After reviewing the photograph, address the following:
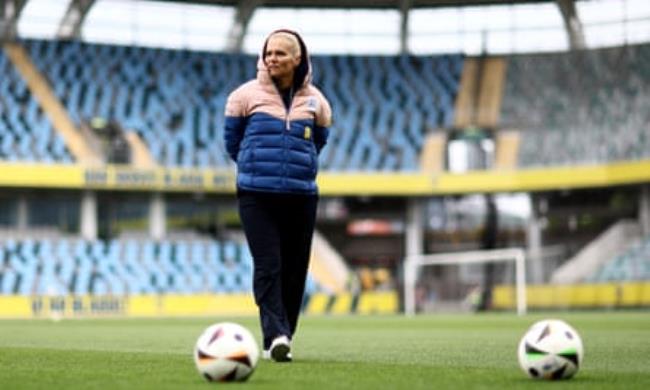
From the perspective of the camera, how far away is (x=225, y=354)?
634cm

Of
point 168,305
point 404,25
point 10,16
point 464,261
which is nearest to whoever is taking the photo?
point 168,305

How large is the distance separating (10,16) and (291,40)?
40.1m

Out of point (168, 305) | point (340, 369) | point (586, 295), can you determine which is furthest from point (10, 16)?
point (340, 369)

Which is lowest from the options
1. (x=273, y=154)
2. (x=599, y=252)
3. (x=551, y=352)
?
(x=551, y=352)

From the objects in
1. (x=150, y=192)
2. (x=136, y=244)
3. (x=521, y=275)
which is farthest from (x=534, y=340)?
(x=150, y=192)

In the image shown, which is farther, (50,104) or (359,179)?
(359,179)

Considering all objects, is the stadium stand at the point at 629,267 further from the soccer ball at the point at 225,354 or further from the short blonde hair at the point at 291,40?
the soccer ball at the point at 225,354

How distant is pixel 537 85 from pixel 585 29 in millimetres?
Answer: 3100

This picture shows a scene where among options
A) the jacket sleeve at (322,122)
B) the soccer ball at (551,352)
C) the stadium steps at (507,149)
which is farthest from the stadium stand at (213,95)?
the soccer ball at (551,352)

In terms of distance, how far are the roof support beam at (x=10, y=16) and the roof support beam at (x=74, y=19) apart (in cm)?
180

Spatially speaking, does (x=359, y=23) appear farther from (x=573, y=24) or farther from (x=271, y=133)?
(x=271, y=133)

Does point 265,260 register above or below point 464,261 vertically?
below

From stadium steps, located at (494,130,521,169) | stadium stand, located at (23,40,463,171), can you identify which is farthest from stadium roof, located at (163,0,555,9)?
stadium steps, located at (494,130,521,169)

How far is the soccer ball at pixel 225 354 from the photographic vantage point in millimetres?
6336
